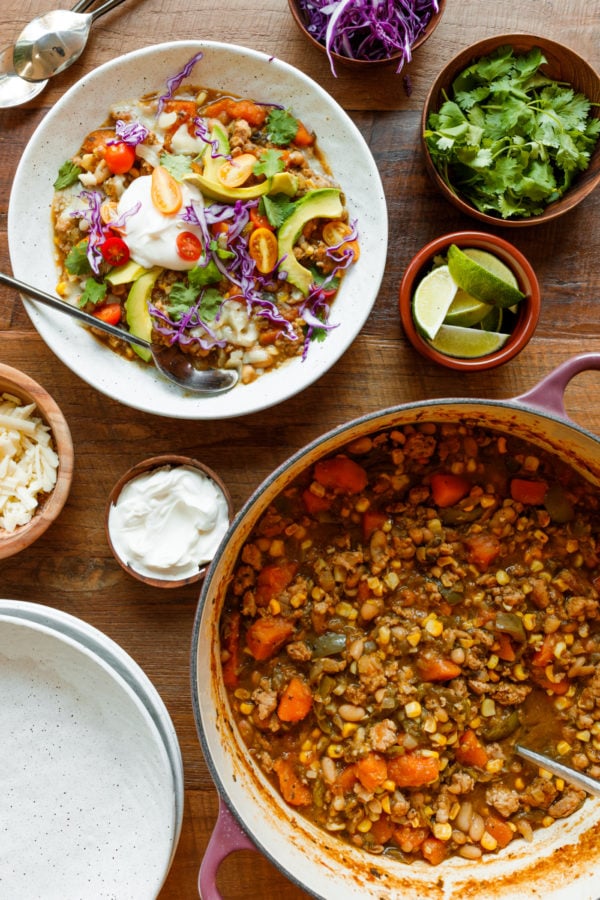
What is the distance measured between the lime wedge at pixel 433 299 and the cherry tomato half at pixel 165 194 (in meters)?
0.96

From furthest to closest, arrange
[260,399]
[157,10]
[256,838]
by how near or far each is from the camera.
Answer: [157,10] < [260,399] < [256,838]

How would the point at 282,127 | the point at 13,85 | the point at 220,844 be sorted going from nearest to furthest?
the point at 220,844
the point at 282,127
the point at 13,85

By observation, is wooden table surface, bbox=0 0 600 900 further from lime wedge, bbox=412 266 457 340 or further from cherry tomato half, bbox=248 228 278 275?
cherry tomato half, bbox=248 228 278 275

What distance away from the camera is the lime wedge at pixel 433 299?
9.18 feet

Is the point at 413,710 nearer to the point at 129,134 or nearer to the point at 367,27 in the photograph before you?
the point at 129,134

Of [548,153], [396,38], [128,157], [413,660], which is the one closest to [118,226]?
[128,157]

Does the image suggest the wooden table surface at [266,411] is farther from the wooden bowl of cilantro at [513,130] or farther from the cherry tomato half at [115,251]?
the cherry tomato half at [115,251]

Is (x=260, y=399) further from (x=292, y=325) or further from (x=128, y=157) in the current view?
(x=128, y=157)

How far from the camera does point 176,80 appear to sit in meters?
2.95

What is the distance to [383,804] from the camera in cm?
295

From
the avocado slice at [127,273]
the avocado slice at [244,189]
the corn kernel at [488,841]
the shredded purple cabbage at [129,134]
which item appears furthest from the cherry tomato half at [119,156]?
the corn kernel at [488,841]

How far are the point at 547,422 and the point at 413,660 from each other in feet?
3.49

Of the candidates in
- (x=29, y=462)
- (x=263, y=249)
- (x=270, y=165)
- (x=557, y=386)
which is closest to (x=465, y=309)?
(x=557, y=386)

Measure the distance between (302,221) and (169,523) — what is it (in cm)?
126
